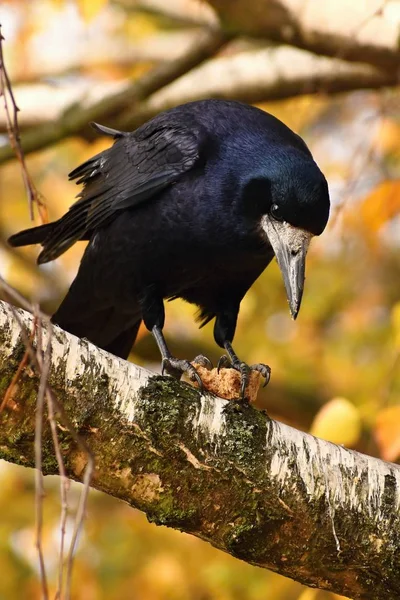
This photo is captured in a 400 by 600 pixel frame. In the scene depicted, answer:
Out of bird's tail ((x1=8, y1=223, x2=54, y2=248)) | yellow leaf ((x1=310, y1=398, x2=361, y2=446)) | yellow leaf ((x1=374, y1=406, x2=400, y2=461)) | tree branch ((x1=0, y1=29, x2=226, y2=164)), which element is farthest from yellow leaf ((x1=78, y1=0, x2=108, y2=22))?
yellow leaf ((x1=374, y1=406, x2=400, y2=461))

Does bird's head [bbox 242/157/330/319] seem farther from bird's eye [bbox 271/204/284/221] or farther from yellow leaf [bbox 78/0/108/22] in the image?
yellow leaf [bbox 78/0/108/22]

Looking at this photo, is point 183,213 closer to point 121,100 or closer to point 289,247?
point 289,247

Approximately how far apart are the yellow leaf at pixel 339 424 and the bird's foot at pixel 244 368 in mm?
263

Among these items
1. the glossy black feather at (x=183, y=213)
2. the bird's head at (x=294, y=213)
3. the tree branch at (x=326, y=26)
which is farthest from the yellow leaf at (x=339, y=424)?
the tree branch at (x=326, y=26)

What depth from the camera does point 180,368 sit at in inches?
136

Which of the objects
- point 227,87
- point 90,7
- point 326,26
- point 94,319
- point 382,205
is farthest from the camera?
point 227,87

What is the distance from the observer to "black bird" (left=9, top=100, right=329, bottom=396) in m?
3.61

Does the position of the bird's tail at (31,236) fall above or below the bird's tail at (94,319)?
above

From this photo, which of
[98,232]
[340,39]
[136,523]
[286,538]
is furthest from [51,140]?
[286,538]

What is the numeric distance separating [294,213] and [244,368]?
0.62 m

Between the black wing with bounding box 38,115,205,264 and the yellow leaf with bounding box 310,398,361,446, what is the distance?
3.63 feet

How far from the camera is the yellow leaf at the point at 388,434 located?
11.6 feet

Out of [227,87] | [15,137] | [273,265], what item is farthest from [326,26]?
[273,265]

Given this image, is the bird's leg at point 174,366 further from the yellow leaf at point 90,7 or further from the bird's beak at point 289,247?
the yellow leaf at point 90,7
